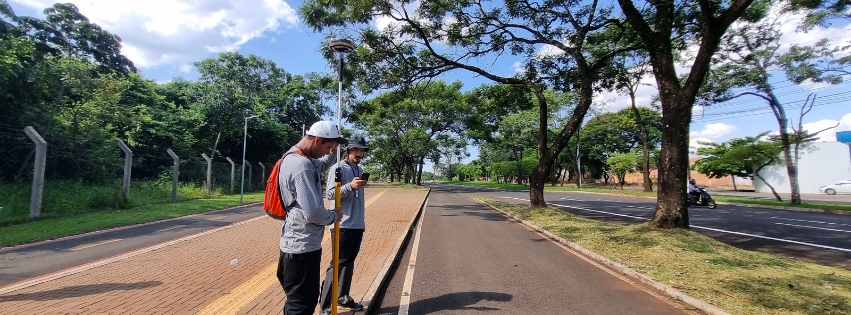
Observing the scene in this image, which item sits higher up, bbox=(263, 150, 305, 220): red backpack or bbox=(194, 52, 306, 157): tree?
bbox=(194, 52, 306, 157): tree

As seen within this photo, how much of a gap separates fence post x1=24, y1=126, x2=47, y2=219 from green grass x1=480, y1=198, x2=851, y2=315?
13.3m

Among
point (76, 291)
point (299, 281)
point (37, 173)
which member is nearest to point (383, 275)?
point (299, 281)

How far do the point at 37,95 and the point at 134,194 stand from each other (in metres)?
4.51

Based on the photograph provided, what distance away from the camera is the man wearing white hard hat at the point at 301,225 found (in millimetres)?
2762

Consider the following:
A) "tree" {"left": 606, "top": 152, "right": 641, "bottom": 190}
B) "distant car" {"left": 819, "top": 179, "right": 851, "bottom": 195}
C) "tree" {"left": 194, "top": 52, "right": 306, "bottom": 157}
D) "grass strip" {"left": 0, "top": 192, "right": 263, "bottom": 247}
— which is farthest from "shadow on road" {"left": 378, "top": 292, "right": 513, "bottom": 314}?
"tree" {"left": 606, "top": 152, "right": 641, "bottom": 190}

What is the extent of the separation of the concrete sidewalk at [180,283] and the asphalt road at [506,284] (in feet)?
1.38

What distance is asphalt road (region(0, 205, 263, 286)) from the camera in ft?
20.1

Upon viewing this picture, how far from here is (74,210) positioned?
1288 centimetres

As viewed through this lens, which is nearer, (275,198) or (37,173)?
(275,198)

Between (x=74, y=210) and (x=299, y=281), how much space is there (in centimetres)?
1391

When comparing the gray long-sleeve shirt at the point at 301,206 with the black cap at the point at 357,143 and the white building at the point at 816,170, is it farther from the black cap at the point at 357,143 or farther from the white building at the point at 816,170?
the white building at the point at 816,170

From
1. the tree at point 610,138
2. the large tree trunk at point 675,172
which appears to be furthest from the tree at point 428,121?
the large tree trunk at point 675,172

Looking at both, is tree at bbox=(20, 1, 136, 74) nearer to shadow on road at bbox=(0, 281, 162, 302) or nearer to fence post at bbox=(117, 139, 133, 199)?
fence post at bbox=(117, 139, 133, 199)

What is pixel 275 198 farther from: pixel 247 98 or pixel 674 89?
pixel 247 98
